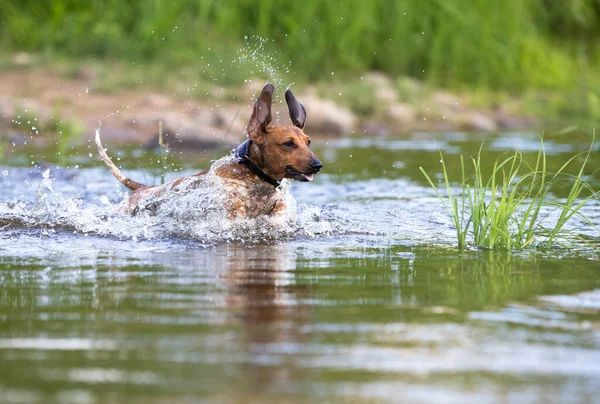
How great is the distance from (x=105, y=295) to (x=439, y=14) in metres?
15.2

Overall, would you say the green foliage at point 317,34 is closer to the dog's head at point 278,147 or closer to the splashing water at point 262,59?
the splashing water at point 262,59

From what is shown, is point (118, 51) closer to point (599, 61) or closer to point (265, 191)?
point (265, 191)

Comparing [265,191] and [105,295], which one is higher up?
[265,191]

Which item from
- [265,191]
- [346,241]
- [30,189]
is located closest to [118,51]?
[30,189]

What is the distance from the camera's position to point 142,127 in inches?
608

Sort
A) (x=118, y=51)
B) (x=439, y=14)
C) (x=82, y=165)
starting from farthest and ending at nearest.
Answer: (x=439, y=14) < (x=118, y=51) < (x=82, y=165)

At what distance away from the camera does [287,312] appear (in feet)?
14.6

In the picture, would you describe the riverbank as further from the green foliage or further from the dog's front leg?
the dog's front leg

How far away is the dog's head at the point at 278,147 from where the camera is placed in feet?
24.6

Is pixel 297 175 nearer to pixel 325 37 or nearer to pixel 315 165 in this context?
pixel 315 165

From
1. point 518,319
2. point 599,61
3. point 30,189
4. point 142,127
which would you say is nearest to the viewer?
point 518,319

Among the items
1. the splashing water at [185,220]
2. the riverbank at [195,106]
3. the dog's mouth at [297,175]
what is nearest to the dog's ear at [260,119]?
the dog's mouth at [297,175]

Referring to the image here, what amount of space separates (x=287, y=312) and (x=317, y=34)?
46.6 ft

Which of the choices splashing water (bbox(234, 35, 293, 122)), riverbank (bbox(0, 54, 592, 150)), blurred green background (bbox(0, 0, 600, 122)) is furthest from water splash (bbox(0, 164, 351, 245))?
splashing water (bbox(234, 35, 293, 122))
